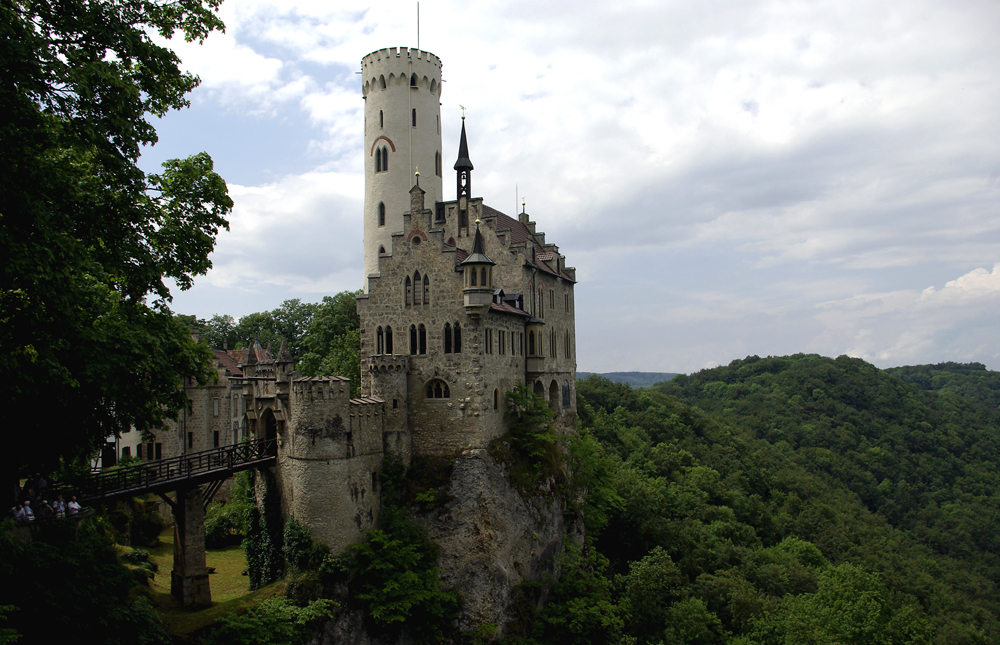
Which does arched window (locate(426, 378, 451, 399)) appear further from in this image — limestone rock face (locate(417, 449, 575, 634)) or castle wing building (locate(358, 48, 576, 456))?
limestone rock face (locate(417, 449, 575, 634))

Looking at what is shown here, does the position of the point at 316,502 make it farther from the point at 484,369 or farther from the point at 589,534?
the point at 589,534

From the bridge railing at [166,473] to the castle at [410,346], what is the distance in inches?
57.4

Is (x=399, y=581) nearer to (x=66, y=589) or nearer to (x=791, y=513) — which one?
(x=66, y=589)

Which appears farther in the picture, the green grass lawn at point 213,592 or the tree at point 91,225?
the green grass lawn at point 213,592

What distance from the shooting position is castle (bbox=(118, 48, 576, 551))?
32781mm

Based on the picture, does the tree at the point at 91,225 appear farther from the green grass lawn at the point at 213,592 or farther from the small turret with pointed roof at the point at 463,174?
the small turret with pointed roof at the point at 463,174

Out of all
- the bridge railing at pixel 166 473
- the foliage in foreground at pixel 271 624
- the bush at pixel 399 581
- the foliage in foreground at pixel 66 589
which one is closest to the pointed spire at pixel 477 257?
the bush at pixel 399 581

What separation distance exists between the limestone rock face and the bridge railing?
884cm

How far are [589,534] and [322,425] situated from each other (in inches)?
935

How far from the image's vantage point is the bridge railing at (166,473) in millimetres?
26828

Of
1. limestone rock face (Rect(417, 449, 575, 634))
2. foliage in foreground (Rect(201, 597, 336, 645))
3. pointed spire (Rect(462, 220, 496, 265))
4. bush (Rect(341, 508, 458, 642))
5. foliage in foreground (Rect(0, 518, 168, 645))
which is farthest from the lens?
pointed spire (Rect(462, 220, 496, 265))

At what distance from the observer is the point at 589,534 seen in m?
48.4

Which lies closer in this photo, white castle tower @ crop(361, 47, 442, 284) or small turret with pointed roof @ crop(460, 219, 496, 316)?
small turret with pointed roof @ crop(460, 219, 496, 316)

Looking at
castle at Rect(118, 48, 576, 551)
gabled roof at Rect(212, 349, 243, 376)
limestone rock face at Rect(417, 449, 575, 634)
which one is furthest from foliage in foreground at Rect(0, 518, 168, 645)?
gabled roof at Rect(212, 349, 243, 376)
